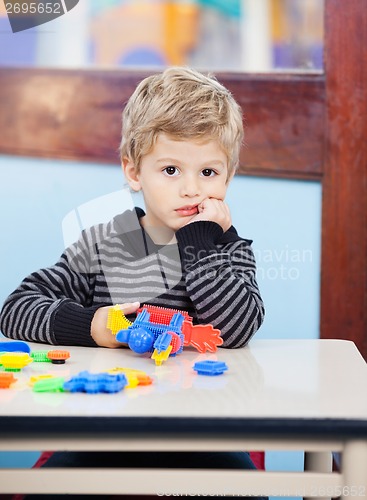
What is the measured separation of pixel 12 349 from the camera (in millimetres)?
965

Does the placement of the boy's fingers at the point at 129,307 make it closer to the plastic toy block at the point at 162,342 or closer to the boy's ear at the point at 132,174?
the plastic toy block at the point at 162,342

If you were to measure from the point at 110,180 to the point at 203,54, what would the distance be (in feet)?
1.04

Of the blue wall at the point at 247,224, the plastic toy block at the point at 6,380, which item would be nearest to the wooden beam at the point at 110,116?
the blue wall at the point at 247,224

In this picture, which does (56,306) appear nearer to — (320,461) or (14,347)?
(14,347)

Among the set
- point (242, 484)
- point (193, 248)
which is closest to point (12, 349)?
point (193, 248)

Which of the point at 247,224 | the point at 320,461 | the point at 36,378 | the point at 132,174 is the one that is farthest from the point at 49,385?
the point at 247,224

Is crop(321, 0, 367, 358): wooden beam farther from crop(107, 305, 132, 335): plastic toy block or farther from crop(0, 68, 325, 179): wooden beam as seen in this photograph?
crop(107, 305, 132, 335): plastic toy block

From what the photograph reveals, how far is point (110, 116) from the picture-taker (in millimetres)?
1679

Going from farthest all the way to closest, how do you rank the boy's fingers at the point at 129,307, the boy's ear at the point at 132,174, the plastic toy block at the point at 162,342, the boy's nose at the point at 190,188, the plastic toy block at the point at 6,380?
the boy's ear at the point at 132,174
the boy's nose at the point at 190,188
the boy's fingers at the point at 129,307
the plastic toy block at the point at 162,342
the plastic toy block at the point at 6,380

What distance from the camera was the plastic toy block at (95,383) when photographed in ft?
2.47

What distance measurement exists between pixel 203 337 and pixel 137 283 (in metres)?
0.22

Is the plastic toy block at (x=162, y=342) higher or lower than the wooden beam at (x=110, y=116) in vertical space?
lower

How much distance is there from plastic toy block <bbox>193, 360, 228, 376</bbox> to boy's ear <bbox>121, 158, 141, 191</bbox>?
42cm

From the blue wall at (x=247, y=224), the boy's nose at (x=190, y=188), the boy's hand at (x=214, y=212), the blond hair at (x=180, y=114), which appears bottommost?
the blue wall at (x=247, y=224)
